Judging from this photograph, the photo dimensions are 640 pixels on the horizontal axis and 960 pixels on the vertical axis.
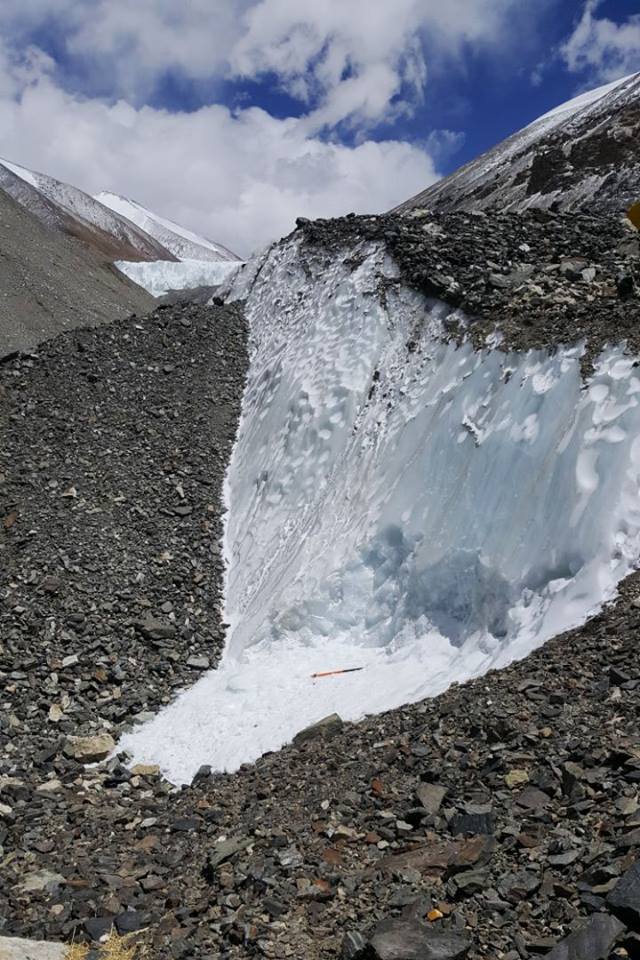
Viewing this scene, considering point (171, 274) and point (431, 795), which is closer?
point (431, 795)

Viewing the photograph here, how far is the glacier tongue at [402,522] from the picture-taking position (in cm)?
1002

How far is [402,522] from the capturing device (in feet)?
41.8

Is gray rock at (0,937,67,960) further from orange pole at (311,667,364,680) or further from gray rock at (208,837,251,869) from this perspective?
orange pole at (311,667,364,680)

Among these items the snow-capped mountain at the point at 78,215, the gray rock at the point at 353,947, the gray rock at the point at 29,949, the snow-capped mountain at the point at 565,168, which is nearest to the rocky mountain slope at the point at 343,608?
the gray rock at the point at 353,947

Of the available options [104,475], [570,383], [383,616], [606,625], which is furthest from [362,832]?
[104,475]

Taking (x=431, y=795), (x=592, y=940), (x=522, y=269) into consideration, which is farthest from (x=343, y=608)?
(x=592, y=940)

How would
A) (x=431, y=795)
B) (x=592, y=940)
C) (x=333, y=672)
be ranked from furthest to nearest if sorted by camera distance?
(x=333, y=672) → (x=431, y=795) → (x=592, y=940)

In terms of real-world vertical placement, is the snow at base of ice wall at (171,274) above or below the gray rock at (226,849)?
above

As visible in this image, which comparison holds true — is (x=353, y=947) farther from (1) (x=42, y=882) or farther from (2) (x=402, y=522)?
(2) (x=402, y=522)

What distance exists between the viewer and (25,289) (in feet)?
106

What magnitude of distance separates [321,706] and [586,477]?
4877 mm

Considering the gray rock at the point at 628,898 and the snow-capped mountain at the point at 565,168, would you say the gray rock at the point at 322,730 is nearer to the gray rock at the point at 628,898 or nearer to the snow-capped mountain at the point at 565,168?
the gray rock at the point at 628,898

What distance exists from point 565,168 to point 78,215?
137m

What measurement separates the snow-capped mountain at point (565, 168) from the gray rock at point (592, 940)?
3726 centimetres
